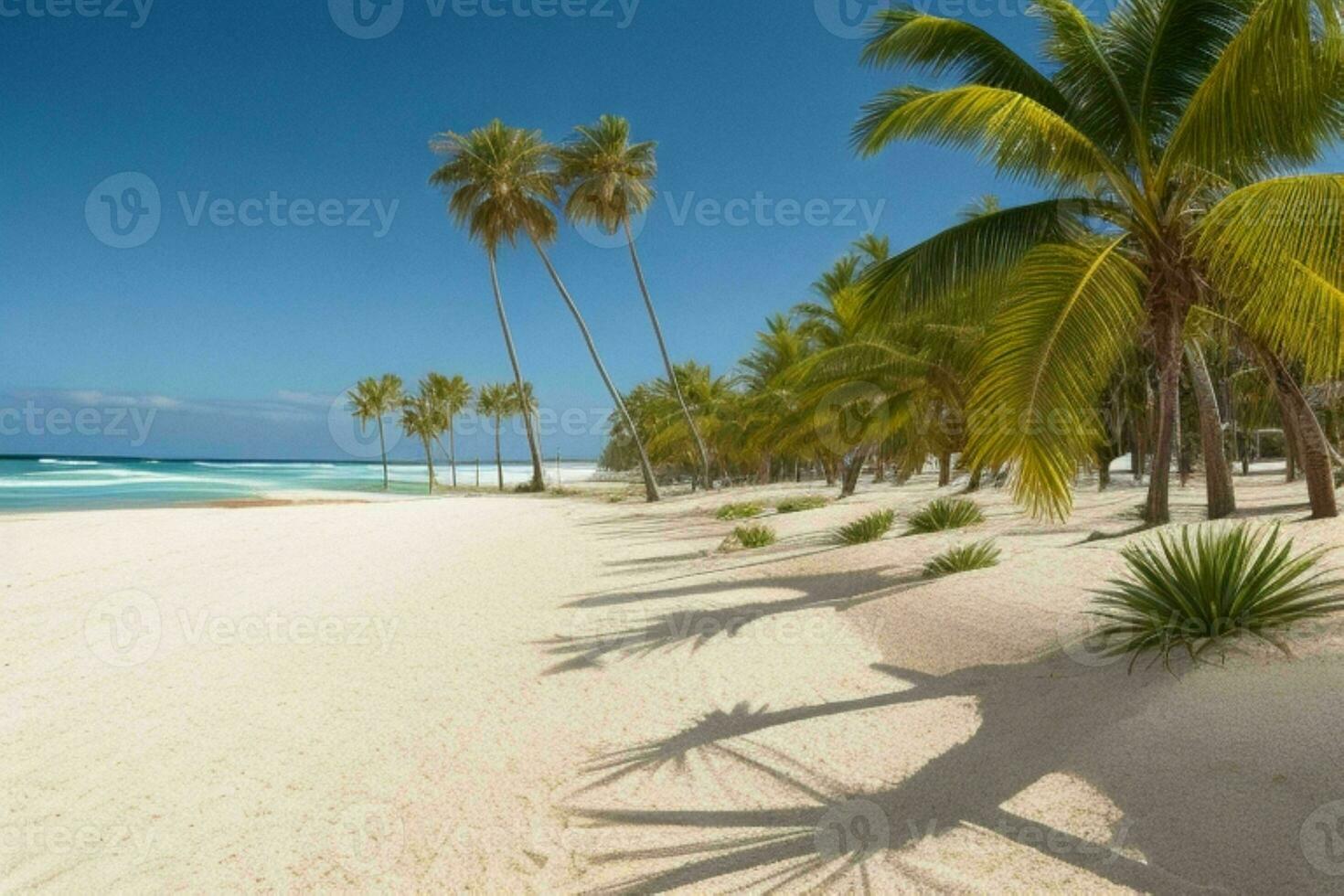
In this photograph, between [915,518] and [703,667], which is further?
[915,518]

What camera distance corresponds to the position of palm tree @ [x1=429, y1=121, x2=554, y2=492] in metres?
32.1

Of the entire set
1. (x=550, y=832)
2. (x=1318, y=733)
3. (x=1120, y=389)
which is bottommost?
(x=550, y=832)

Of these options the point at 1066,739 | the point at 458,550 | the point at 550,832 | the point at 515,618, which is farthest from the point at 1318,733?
the point at 458,550

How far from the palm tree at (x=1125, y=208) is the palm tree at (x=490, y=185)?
2698cm

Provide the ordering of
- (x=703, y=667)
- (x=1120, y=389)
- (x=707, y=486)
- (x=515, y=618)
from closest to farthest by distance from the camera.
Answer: (x=703, y=667) < (x=515, y=618) < (x=1120, y=389) < (x=707, y=486)

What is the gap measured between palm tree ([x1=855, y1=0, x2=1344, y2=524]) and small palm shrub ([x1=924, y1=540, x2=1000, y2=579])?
1.08m

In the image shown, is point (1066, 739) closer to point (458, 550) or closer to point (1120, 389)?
point (458, 550)

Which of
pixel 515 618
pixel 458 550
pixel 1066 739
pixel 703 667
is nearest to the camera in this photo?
pixel 1066 739

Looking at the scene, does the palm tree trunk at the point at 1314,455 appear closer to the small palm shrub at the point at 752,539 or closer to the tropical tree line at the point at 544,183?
the small palm shrub at the point at 752,539

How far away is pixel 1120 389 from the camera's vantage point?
2222 cm

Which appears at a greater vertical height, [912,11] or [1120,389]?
[912,11]

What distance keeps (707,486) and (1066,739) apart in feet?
111

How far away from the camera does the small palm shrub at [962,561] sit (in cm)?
743

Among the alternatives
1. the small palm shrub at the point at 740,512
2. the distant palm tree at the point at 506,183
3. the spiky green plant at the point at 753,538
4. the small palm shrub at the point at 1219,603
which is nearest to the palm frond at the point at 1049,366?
the small palm shrub at the point at 1219,603
